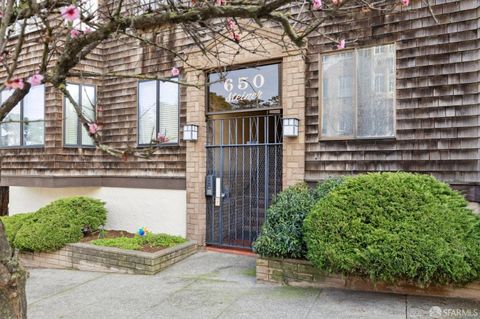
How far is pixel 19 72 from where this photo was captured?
9352mm

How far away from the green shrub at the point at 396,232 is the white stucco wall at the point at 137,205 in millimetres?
3621

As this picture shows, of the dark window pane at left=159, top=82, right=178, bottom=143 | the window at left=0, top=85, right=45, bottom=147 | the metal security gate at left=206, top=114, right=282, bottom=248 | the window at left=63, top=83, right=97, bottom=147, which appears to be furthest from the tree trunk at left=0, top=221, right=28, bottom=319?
the window at left=0, top=85, right=45, bottom=147

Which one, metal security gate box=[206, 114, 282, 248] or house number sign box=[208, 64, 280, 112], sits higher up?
house number sign box=[208, 64, 280, 112]

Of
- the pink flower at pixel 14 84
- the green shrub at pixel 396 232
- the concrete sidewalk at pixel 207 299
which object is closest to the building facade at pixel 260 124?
the green shrub at pixel 396 232

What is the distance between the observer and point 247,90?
7.30 meters

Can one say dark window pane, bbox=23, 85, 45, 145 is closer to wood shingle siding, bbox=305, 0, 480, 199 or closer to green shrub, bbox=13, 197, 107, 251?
green shrub, bbox=13, 197, 107, 251

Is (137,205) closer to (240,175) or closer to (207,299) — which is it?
(240,175)

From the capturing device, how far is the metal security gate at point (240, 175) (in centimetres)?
706

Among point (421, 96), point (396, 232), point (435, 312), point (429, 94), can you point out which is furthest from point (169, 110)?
point (435, 312)

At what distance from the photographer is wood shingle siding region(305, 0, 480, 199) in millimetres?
5430

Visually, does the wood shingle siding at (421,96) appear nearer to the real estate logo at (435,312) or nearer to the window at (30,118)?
the real estate logo at (435,312)

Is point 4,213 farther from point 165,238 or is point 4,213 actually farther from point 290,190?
point 290,190

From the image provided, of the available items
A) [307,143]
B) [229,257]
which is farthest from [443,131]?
[229,257]

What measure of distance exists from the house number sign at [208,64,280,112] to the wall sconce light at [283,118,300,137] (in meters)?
0.55
